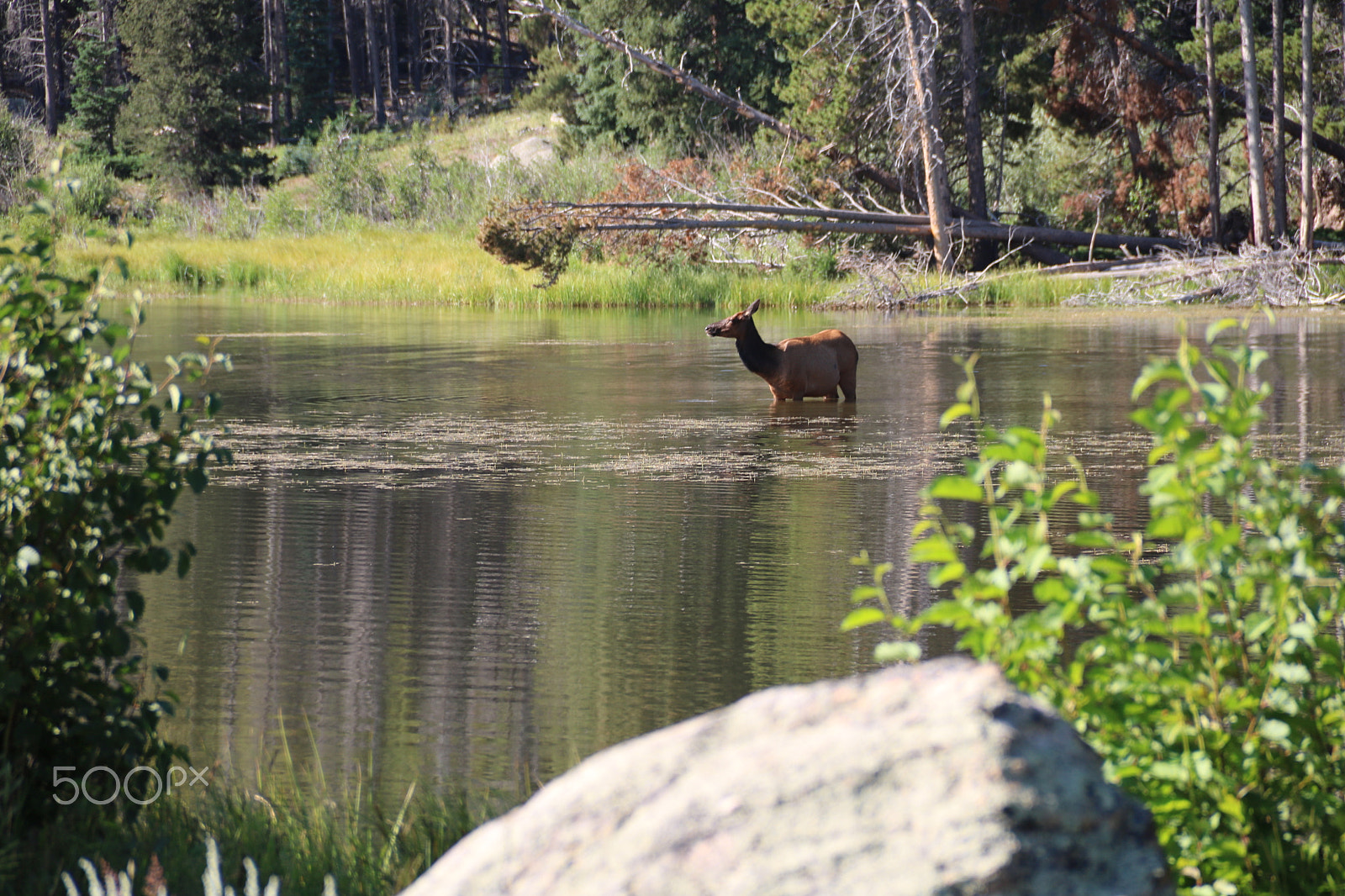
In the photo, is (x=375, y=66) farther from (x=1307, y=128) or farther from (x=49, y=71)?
(x=1307, y=128)

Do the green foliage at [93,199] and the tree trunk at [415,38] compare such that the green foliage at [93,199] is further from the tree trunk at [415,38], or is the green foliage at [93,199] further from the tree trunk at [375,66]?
the tree trunk at [415,38]

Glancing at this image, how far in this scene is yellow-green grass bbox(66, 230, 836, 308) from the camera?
2809 centimetres

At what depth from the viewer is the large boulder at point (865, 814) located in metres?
2.19

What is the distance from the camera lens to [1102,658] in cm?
299

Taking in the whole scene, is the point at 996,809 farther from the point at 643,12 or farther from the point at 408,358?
the point at 643,12

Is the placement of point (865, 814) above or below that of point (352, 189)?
below

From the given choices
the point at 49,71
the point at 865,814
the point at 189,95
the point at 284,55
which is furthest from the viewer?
the point at 284,55

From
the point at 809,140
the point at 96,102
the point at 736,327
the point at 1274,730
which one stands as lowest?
the point at 1274,730

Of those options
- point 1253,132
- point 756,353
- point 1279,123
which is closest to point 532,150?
point 1279,123

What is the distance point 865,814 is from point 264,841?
1803mm

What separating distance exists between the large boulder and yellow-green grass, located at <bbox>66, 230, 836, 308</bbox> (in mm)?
23264

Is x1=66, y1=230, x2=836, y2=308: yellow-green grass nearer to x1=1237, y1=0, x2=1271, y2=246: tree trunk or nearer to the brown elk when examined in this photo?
x1=1237, y1=0, x2=1271, y2=246: tree trunk

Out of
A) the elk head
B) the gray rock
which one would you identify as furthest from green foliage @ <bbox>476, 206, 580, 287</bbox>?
the gray rock

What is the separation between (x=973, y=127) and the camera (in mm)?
30453
